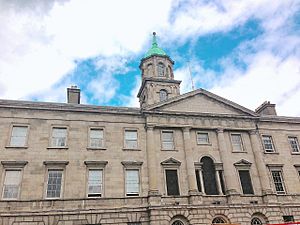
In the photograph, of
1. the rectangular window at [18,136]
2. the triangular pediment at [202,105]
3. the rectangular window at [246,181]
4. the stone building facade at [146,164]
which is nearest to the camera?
the stone building facade at [146,164]

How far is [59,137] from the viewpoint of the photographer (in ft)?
80.3

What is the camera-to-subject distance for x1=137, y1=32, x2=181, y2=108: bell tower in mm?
39219

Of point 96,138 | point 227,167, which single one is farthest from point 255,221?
point 96,138

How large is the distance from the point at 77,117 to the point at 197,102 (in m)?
11.8

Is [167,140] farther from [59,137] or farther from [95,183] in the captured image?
[59,137]

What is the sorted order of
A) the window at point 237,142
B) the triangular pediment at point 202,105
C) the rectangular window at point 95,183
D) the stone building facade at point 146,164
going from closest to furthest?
the stone building facade at point 146,164 → the rectangular window at point 95,183 → the triangular pediment at point 202,105 → the window at point 237,142

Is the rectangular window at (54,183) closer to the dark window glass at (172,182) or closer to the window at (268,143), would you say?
the dark window glass at (172,182)

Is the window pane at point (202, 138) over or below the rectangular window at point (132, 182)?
over

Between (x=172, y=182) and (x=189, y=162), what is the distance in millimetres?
2365

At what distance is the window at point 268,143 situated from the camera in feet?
95.4

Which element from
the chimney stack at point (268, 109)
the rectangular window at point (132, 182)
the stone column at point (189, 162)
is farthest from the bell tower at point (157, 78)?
the rectangular window at point (132, 182)

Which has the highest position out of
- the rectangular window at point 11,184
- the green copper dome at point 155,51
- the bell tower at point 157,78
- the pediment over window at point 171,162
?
the green copper dome at point 155,51

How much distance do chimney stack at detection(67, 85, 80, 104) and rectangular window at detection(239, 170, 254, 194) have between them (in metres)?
17.1

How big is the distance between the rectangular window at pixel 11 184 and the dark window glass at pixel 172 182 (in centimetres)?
1205
